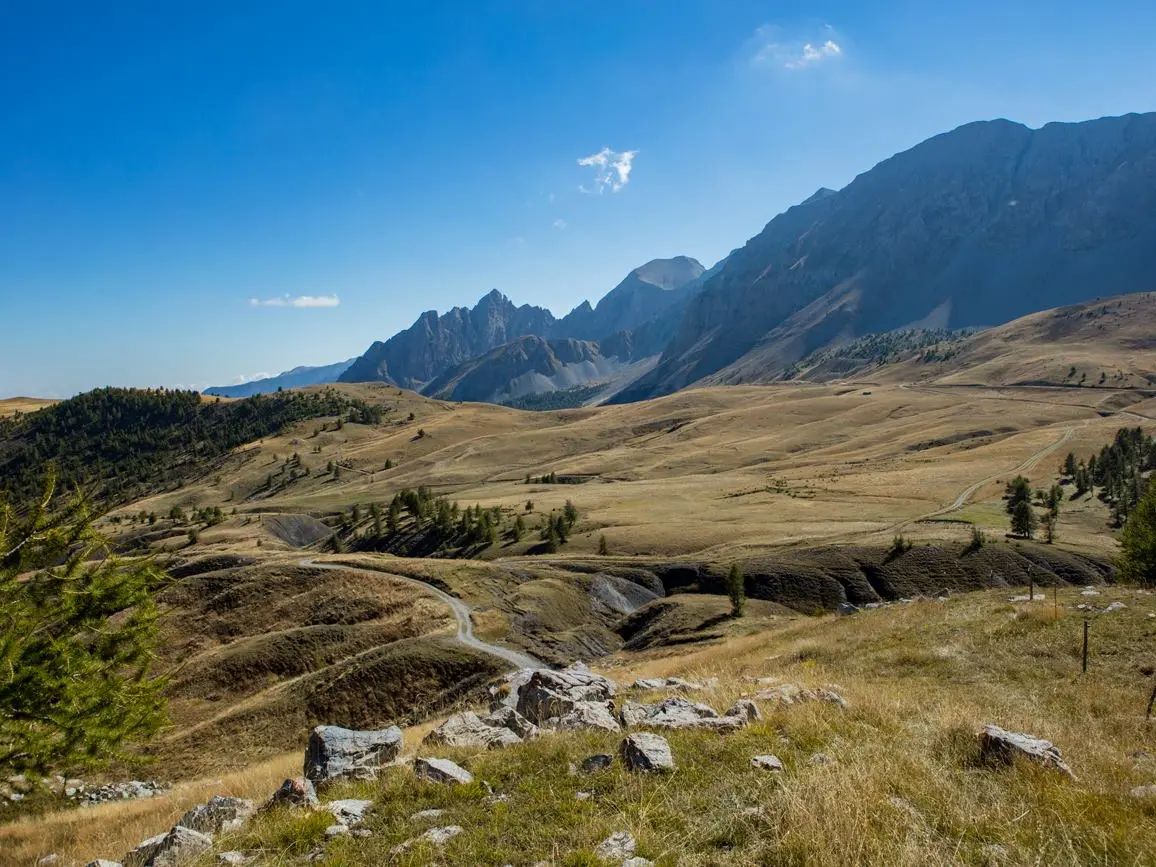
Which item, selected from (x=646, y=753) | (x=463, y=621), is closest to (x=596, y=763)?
(x=646, y=753)

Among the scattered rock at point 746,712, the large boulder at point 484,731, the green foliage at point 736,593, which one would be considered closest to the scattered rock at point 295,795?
the large boulder at point 484,731

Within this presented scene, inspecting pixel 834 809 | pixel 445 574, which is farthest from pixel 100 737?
pixel 445 574

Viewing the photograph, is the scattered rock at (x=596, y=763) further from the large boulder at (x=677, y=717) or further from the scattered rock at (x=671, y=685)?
the scattered rock at (x=671, y=685)

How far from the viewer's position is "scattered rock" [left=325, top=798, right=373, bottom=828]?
30.2ft

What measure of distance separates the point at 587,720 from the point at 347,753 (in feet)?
16.8

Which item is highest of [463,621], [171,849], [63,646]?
[63,646]

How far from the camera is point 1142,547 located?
38.9 metres

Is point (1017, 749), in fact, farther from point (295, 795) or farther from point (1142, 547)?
point (1142, 547)

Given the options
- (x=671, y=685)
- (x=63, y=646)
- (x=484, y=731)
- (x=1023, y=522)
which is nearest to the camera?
(x=63, y=646)

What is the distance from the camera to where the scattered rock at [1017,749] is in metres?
9.05

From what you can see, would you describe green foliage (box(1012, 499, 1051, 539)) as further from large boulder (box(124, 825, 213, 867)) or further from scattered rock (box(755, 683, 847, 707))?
large boulder (box(124, 825, 213, 867))

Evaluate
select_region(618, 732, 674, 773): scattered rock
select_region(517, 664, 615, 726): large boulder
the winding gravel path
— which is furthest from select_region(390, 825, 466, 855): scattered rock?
the winding gravel path

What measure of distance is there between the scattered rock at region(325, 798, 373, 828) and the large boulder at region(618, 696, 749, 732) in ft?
18.9

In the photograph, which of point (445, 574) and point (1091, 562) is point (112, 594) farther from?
point (1091, 562)
